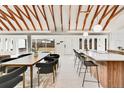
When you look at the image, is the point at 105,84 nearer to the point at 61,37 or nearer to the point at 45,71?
the point at 45,71

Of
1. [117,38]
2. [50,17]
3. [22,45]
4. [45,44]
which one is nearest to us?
[50,17]

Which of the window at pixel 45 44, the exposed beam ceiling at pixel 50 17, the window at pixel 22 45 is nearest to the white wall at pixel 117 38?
the exposed beam ceiling at pixel 50 17

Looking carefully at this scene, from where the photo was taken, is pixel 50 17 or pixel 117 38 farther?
pixel 117 38

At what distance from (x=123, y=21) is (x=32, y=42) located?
31.6 feet

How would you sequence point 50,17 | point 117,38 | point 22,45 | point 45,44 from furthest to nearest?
point 45,44 < point 22,45 < point 117,38 < point 50,17

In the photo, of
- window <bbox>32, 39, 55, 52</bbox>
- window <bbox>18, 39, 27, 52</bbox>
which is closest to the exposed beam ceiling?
window <bbox>18, 39, 27, 52</bbox>

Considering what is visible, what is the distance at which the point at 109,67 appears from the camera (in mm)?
4145

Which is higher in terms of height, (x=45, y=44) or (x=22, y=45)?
(x=45, y=44)

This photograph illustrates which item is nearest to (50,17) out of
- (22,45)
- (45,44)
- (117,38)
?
(45,44)

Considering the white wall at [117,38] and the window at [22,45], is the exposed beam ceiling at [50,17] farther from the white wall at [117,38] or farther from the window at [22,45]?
the window at [22,45]

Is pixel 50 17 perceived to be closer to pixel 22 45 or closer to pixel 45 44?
pixel 45 44

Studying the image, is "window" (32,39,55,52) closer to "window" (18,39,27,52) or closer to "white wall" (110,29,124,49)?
"window" (18,39,27,52)
